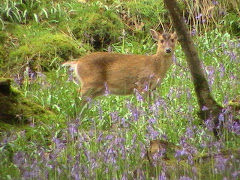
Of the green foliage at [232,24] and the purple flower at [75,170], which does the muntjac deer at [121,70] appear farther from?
the purple flower at [75,170]

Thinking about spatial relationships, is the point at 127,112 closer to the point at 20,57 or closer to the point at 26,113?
the point at 26,113

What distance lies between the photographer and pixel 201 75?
22.0 ft

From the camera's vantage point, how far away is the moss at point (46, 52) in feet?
37.0

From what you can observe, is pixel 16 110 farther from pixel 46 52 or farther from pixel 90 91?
pixel 46 52

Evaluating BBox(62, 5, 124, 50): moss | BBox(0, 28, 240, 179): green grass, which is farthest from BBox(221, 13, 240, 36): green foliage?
BBox(62, 5, 124, 50): moss

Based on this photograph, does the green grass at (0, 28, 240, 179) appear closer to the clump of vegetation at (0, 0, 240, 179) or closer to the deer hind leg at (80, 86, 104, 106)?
the clump of vegetation at (0, 0, 240, 179)

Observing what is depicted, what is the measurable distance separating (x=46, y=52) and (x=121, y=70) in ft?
7.42

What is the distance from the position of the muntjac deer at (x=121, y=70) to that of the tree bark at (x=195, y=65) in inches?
96.2

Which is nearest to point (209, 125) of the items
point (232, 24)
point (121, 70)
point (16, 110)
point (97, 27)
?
point (16, 110)

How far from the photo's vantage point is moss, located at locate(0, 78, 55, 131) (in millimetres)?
7848

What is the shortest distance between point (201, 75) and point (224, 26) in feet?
19.4

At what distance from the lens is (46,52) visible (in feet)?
37.8

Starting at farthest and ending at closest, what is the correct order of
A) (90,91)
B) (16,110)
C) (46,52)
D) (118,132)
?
(46,52), (90,91), (16,110), (118,132)

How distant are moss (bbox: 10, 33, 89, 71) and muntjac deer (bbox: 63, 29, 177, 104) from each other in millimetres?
1664
